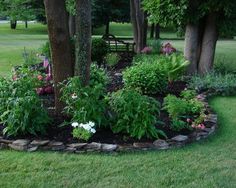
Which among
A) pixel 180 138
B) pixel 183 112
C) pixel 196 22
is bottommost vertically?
pixel 180 138

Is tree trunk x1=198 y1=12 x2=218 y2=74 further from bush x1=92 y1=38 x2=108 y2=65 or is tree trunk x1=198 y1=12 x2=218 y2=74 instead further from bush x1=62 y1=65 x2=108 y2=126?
bush x1=62 y1=65 x2=108 y2=126

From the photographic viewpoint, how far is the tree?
10.7 metres

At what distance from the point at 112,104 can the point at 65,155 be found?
113cm

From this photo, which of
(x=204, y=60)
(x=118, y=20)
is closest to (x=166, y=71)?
(x=204, y=60)

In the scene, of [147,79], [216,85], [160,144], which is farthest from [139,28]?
[160,144]

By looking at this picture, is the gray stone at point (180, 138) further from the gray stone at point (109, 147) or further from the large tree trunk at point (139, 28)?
the large tree trunk at point (139, 28)

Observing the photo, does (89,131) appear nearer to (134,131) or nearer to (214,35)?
(134,131)

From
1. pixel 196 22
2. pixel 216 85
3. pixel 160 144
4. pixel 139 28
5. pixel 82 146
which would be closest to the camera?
pixel 82 146

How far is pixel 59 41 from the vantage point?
604cm

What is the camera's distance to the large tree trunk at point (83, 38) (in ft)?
19.1

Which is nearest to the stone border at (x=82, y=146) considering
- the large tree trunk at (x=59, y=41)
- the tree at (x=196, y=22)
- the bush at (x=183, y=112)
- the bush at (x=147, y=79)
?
the bush at (x=183, y=112)

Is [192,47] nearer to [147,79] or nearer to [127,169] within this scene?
[147,79]

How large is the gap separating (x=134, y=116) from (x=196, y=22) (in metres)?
6.12

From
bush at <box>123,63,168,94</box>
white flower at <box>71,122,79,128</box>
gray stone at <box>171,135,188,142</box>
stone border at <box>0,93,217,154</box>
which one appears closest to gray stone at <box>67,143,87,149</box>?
stone border at <box>0,93,217,154</box>
